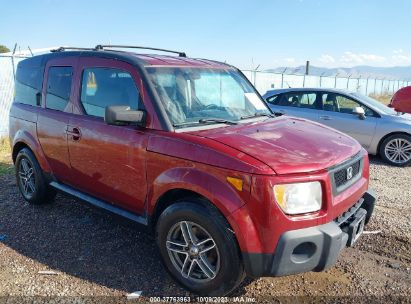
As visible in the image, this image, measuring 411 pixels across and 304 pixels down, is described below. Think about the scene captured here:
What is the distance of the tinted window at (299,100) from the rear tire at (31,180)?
19.7 ft

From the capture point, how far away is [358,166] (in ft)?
11.4

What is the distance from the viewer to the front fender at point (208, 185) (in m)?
2.72

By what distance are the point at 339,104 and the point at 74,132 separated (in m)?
6.44

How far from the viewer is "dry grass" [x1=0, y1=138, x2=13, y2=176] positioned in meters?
7.13

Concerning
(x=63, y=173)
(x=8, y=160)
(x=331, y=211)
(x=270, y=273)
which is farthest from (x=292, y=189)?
(x=8, y=160)

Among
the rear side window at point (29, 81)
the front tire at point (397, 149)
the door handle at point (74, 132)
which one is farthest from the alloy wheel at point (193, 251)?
the front tire at point (397, 149)

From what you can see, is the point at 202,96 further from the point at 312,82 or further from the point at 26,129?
the point at 312,82

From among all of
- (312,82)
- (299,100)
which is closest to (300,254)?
(299,100)

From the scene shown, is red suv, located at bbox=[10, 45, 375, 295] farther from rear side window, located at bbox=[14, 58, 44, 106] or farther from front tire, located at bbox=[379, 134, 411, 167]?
front tire, located at bbox=[379, 134, 411, 167]

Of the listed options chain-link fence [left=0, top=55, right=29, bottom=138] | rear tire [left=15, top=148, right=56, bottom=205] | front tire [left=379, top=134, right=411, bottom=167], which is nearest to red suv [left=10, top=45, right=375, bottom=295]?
rear tire [left=15, top=148, right=56, bottom=205]

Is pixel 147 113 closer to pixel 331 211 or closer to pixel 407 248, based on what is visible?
pixel 331 211

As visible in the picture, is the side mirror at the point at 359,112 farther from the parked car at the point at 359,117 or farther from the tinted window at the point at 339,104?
the tinted window at the point at 339,104

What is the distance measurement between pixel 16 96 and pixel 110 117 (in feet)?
9.45

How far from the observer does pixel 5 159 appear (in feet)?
26.5
